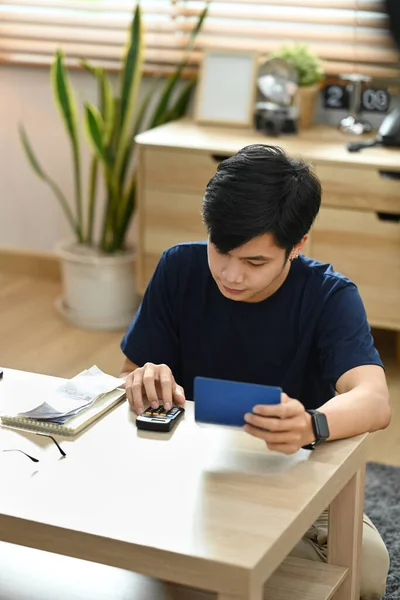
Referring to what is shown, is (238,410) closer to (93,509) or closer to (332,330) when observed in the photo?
(93,509)

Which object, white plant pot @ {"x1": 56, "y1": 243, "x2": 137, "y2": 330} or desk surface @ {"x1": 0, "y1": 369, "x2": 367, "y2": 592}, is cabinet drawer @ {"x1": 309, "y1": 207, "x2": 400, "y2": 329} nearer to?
white plant pot @ {"x1": 56, "y1": 243, "x2": 137, "y2": 330}

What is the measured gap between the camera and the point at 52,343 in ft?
12.0

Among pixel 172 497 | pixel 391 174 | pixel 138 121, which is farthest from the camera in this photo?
pixel 138 121

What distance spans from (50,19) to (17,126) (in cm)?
48

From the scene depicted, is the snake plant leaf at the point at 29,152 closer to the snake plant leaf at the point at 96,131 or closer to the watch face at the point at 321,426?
the snake plant leaf at the point at 96,131

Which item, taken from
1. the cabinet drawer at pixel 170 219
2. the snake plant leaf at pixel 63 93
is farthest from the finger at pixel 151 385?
the snake plant leaf at pixel 63 93

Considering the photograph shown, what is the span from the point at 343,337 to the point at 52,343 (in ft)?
6.52

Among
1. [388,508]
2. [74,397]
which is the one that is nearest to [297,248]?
[74,397]

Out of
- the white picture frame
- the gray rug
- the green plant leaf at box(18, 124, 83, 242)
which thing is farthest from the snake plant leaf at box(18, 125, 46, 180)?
the gray rug

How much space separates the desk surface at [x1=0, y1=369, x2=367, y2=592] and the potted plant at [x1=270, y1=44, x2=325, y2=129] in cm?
212

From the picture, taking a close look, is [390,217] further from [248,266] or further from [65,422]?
[65,422]

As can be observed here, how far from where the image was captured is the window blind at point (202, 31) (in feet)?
12.1

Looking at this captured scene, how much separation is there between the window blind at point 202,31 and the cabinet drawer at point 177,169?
0.63 meters

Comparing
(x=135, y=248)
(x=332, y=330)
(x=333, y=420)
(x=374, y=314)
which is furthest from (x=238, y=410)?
(x=135, y=248)
